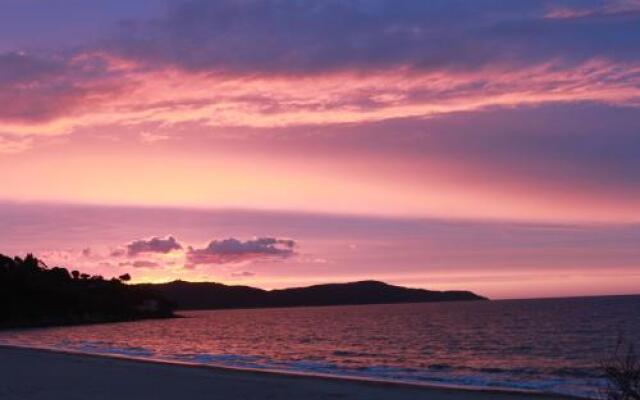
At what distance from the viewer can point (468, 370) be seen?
116ft

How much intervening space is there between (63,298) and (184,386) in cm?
13393

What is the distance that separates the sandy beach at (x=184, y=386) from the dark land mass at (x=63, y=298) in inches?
4079

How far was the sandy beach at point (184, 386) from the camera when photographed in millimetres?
22266

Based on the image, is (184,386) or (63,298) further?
(63,298)

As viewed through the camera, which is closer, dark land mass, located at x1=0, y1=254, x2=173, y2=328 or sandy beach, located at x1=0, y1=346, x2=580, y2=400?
sandy beach, located at x1=0, y1=346, x2=580, y2=400

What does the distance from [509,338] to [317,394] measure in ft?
130

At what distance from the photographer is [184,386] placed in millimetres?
24969

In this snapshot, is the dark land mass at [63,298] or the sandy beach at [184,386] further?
Answer: the dark land mass at [63,298]

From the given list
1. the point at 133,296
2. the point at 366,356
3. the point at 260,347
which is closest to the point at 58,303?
the point at 133,296

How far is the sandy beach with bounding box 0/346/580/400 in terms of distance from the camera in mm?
22266

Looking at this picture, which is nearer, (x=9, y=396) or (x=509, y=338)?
(x=9, y=396)

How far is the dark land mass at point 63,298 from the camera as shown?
136 meters

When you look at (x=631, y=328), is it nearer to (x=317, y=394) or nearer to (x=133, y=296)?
(x=317, y=394)

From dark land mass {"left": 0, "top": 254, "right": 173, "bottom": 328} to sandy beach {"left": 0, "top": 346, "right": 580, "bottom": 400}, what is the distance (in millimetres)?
103599
